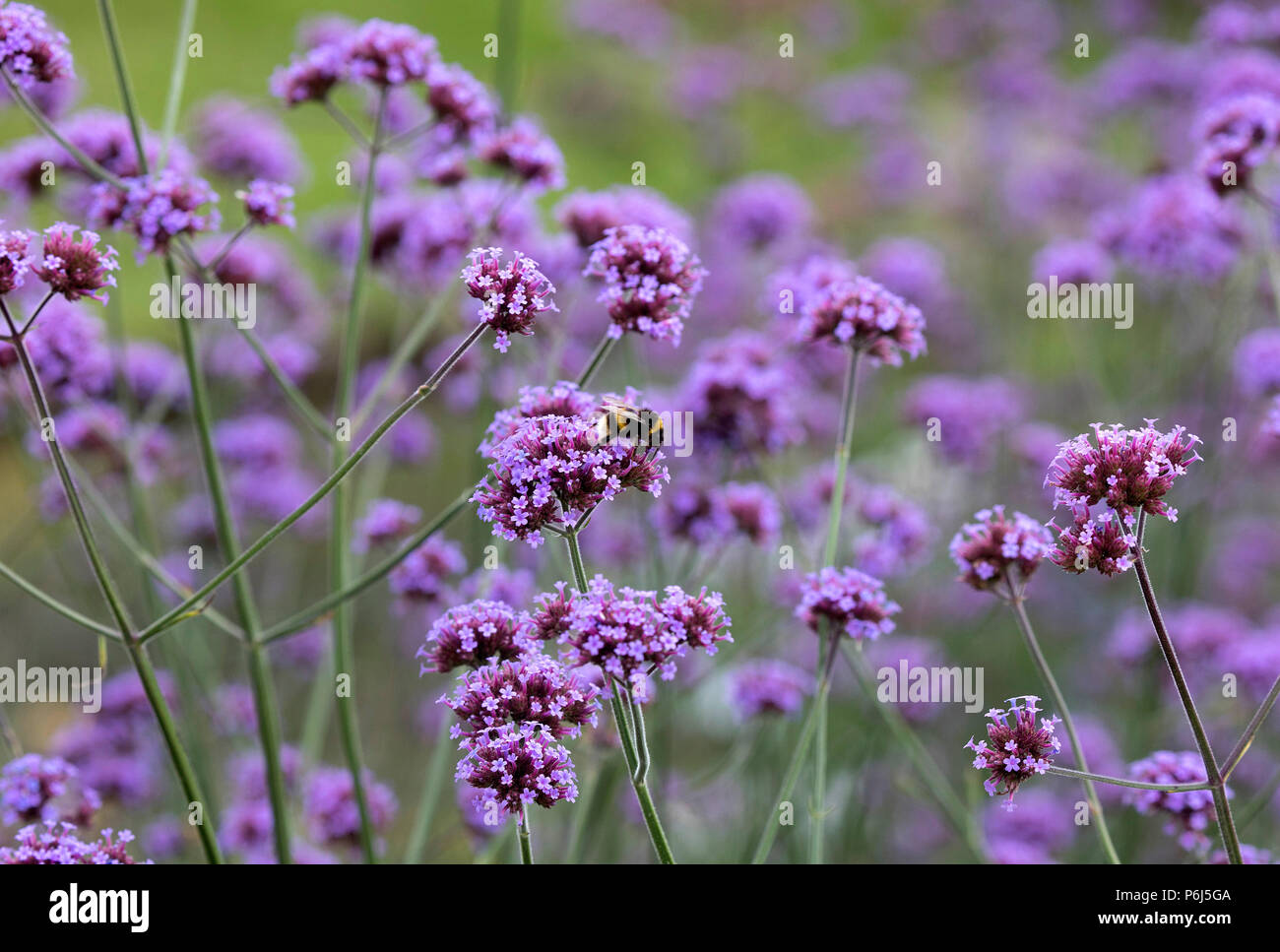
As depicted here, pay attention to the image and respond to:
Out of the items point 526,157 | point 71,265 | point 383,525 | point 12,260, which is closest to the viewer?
point 12,260

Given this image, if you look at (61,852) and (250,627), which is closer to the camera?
(61,852)

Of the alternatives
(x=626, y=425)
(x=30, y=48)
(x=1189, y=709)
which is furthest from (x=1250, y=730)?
(x=30, y=48)

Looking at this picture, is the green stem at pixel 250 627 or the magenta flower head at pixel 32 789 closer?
the magenta flower head at pixel 32 789

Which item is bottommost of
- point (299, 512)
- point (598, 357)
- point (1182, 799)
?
point (1182, 799)

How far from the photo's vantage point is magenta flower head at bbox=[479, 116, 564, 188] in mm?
2215

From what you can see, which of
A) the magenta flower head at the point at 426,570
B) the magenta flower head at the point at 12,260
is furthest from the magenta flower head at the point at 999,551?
the magenta flower head at the point at 12,260

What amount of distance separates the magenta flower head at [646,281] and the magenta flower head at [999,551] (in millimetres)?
545

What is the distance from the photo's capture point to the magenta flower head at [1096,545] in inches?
57.4

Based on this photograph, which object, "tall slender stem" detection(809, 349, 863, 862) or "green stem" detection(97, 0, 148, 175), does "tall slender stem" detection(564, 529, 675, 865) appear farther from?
"green stem" detection(97, 0, 148, 175)

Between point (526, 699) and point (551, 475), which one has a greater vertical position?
point (551, 475)

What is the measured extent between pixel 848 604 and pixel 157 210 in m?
1.31

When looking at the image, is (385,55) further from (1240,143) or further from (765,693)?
(1240,143)

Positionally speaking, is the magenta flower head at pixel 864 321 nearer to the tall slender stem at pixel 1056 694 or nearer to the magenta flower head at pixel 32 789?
the tall slender stem at pixel 1056 694

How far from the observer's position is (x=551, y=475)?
1.44 m
